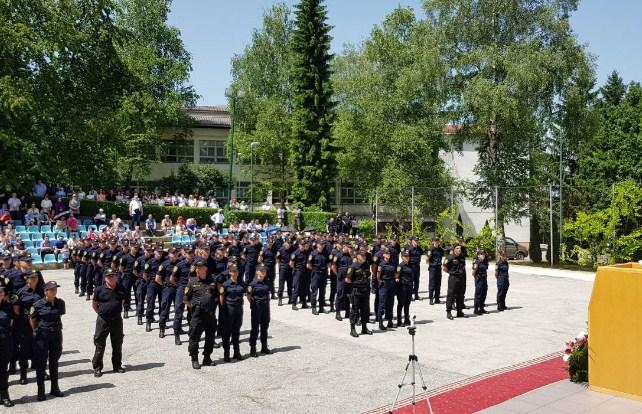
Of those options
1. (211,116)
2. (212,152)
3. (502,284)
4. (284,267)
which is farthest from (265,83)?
(502,284)

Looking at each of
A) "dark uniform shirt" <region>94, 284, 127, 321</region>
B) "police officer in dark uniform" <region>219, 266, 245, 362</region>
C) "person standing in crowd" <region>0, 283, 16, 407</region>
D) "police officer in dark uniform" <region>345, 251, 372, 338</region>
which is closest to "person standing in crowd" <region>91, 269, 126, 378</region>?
"dark uniform shirt" <region>94, 284, 127, 321</region>

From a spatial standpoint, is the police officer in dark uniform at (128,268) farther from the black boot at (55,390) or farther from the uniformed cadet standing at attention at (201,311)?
the black boot at (55,390)

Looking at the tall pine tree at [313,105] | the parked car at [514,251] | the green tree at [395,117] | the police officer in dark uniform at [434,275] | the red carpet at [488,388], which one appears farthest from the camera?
the tall pine tree at [313,105]

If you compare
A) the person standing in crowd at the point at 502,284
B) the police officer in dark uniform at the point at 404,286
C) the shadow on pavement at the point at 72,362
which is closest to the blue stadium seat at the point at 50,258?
the shadow on pavement at the point at 72,362

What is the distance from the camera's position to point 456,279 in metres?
15.8

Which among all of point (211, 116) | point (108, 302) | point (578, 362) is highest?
point (211, 116)

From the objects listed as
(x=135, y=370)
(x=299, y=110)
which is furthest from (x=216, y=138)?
(x=135, y=370)

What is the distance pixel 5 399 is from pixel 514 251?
34.6 m

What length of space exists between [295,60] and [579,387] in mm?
37262

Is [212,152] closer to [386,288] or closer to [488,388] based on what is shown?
[386,288]

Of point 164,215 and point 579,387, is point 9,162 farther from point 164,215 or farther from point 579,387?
point 579,387

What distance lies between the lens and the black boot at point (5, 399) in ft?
29.6

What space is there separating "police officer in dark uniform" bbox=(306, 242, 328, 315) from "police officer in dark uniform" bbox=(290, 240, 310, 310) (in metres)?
0.46

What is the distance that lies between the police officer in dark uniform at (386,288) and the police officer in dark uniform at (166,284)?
15.5ft
